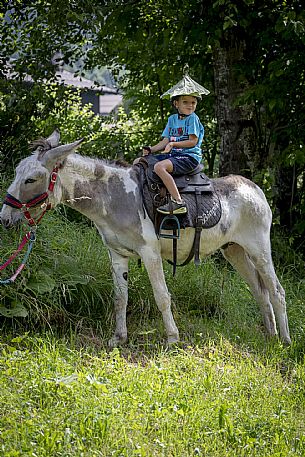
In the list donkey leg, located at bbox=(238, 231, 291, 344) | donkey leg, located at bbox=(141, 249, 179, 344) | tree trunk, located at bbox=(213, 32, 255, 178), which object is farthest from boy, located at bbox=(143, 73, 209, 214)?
tree trunk, located at bbox=(213, 32, 255, 178)

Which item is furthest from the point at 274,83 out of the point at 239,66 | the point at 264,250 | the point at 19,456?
the point at 19,456

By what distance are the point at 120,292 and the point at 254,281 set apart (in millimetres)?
1605

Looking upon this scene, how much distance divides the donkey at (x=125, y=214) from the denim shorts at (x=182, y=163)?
394 millimetres

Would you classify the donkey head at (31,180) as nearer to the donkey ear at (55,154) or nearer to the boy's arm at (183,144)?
the donkey ear at (55,154)

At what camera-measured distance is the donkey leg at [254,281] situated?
771cm

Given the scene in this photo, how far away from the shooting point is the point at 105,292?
7543 mm

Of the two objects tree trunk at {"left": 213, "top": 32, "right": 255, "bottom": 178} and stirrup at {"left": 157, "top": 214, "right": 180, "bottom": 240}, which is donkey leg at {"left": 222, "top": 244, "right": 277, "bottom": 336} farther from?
tree trunk at {"left": 213, "top": 32, "right": 255, "bottom": 178}

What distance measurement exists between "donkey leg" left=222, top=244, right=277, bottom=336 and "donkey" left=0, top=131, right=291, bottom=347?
0.13 meters

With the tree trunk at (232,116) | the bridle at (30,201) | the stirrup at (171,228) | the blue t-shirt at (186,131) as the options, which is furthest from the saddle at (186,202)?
the tree trunk at (232,116)

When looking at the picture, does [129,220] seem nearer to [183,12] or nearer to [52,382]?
[52,382]

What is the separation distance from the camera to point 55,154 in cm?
628

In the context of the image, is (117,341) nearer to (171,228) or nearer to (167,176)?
(171,228)

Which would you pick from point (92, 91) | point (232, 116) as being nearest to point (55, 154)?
point (232, 116)

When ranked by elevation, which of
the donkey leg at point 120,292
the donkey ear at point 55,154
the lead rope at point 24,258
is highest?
the donkey ear at point 55,154
